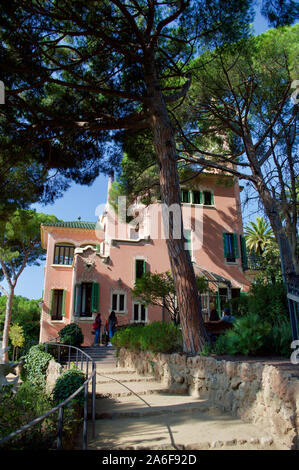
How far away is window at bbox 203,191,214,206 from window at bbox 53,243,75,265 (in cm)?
974

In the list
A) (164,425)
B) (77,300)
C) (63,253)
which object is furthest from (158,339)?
(63,253)

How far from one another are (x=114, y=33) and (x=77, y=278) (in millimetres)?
12187

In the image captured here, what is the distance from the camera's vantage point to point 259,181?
11758mm

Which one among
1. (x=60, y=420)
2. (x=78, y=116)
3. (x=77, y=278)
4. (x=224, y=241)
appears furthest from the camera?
(x=224, y=241)

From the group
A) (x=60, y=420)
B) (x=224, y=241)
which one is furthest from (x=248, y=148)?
(x=60, y=420)

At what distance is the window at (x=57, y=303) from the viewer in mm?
20562

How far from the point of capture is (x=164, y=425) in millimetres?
4984

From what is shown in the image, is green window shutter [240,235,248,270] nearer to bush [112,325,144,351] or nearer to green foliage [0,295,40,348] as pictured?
bush [112,325,144,351]

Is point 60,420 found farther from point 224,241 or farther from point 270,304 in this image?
point 224,241

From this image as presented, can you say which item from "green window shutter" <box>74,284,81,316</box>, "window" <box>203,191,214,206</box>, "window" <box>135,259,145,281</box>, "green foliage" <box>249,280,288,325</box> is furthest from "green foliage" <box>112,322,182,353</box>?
"window" <box>203,191,214,206</box>

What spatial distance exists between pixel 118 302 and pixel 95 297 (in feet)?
4.71

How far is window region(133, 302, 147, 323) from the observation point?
61.3ft
